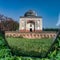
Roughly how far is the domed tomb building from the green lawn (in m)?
0.13

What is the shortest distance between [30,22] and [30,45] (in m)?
0.29

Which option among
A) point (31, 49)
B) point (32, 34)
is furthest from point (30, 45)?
point (32, 34)

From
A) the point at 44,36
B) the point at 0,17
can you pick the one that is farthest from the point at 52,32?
the point at 0,17

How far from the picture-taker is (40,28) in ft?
21.1

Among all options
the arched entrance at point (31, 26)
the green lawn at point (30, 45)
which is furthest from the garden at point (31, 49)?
the arched entrance at point (31, 26)

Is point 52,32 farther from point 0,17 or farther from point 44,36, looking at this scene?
point 0,17

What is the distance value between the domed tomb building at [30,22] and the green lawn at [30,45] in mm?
129

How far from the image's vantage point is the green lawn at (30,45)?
256 inches

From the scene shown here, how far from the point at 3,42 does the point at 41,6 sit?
569 millimetres

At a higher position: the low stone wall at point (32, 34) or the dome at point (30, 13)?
the dome at point (30, 13)

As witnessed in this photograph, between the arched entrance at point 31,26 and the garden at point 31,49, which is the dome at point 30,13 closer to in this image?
the arched entrance at point 31,26

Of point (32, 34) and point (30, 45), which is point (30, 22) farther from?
point (30, 45)

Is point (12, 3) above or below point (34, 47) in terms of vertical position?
above

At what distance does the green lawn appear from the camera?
6.50 meters
